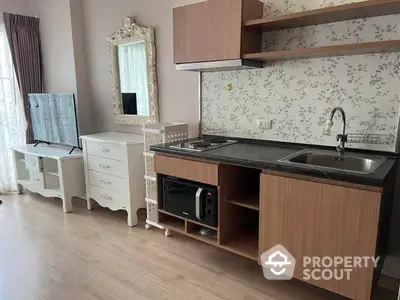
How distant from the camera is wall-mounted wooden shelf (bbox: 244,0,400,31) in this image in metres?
1.67

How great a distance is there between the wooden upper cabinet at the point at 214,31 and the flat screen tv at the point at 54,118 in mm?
1721

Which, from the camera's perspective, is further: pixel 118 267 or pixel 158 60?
pixel 158 60

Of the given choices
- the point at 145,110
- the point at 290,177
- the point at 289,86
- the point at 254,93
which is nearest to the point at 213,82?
the point at 254,93

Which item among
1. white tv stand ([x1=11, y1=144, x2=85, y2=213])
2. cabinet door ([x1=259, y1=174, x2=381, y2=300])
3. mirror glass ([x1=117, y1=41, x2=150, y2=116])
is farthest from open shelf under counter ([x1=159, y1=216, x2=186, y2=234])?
white tv stand ([x1=11, y1=144, x2=85, y2=213])

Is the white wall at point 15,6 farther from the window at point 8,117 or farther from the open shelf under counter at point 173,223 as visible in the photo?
the open shelf under counter at point 173,223

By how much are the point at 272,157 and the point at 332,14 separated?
0.94 meters

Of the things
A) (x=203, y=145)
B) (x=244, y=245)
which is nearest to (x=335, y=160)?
(x=244, y=245)

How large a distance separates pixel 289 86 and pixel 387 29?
27.0 inches

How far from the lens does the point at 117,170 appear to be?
3033mm

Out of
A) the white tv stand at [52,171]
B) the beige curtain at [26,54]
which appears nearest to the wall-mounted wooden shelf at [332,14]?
the white tv stand at [52,171]

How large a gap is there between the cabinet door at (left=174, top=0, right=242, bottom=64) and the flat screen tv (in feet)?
5.59

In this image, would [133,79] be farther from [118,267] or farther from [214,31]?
[118,267]

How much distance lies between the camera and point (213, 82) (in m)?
2.70

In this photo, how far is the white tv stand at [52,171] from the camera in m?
3.44
